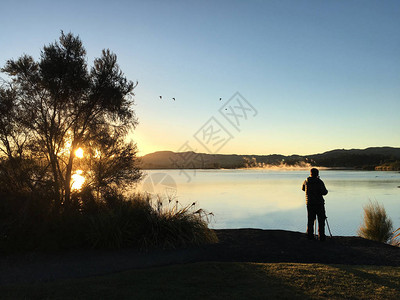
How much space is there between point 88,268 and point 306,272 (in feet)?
14.4

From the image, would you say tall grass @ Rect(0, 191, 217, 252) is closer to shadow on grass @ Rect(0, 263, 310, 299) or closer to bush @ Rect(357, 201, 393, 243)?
shadow on grass @ Rect(0, 263, 310, 299)

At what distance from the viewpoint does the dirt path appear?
6.67 metres

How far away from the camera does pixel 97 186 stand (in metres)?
11.7

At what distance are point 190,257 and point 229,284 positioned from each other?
2.00 metres

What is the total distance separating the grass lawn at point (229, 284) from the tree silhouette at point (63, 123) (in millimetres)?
5107

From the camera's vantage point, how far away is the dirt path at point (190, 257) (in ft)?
21.9

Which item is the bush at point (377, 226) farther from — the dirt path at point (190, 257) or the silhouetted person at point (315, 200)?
the silhouetted person at point (315, 200)


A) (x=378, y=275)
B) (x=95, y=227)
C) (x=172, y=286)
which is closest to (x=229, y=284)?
(x=172, y=286)

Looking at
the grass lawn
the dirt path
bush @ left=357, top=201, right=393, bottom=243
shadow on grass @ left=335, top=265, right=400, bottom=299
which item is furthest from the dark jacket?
the grass lawn

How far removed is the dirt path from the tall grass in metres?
0.36

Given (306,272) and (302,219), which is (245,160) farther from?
(306,272)

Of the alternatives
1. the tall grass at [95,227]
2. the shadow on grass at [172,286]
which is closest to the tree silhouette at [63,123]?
the tall grass at [95,227]

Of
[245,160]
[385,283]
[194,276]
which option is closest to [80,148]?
[194,276]

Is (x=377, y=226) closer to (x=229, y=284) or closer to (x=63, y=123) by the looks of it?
(x=229, y=284)
